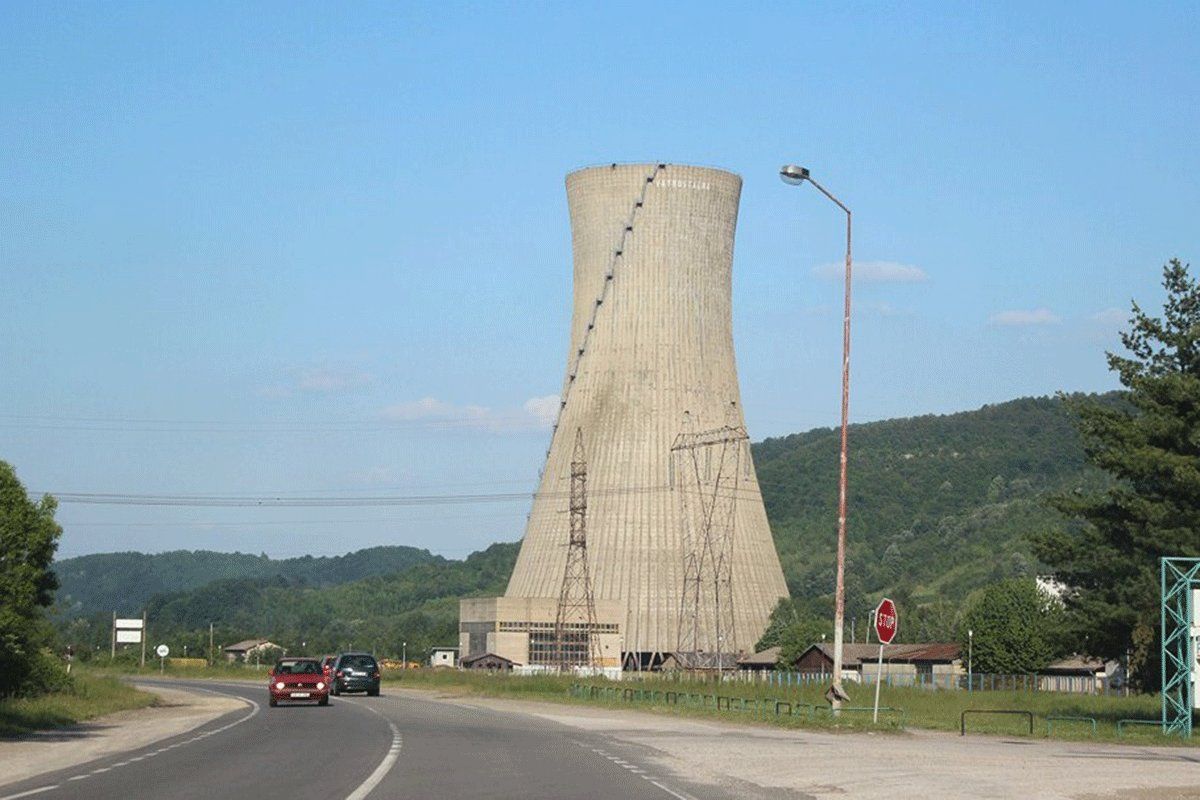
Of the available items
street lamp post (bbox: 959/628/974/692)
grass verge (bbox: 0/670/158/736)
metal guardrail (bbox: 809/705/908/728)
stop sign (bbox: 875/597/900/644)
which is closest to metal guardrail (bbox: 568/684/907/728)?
metal guardrail (bbox: 809/705/908/728)

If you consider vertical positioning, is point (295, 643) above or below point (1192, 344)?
below

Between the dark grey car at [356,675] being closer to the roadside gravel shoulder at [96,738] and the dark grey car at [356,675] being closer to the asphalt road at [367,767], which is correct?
the roadside gravel shoulder at [96,738]

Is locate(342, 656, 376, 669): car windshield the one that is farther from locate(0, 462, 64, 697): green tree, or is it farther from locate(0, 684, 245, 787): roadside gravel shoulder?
locate(0, 462, 64, 697): green tree

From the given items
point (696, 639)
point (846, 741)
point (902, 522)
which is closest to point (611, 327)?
point (696, 639)

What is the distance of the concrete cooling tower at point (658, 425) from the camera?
68.1 meters

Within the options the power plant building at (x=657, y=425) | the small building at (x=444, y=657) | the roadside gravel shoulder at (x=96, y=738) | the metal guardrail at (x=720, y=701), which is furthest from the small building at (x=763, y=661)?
the roadside gravel shoulder at (x=96, y=738)

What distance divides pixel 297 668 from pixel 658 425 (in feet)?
89.6

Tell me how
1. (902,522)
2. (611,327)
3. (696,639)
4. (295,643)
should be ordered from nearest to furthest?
(611,327) < (696,639) < (295,643) < (902,522)

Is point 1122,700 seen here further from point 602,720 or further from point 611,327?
point 611,327

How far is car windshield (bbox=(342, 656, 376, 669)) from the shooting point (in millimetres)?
55031

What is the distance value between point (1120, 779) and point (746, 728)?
14365 millimetres

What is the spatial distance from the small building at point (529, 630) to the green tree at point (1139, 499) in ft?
116

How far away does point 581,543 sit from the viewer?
236 feet

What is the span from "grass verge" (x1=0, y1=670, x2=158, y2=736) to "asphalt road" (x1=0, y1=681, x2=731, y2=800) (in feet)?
8.93
